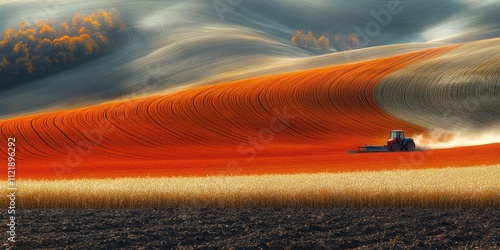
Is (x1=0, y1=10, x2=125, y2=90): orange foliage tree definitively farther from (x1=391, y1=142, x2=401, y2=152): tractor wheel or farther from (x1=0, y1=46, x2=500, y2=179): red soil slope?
(x1=391, y1=142, x2=401, y2=152): tractor wheel

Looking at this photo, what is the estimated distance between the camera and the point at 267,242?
13.0 m

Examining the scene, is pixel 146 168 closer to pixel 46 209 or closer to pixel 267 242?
pixel 46 209

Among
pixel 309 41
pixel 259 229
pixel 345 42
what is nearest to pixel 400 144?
pixel 259 229

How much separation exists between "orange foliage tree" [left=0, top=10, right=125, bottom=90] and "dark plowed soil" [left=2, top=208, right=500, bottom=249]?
71.7 meters

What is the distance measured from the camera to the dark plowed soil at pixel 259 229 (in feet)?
42.1

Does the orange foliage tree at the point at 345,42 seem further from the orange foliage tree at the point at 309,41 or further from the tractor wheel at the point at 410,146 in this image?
the tractor wheel at the point at 410,146

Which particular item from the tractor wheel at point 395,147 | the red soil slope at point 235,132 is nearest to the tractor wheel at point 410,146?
the tractor wheel at point 395,147

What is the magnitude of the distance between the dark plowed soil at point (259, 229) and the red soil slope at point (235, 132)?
Result: 13.6m

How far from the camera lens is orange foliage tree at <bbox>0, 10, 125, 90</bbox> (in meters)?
83.9

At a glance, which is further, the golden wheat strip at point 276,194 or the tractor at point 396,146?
the tractor at point 396,146

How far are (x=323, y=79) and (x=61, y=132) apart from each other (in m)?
23.3

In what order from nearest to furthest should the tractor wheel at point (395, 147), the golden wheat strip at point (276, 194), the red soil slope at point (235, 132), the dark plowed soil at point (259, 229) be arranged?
the dark plowed soil at point (259, 229) → the golden wheat strip at point (276, 194) → the red soil slope at point (235, 132) → the tractor wheel at point (395, 147)

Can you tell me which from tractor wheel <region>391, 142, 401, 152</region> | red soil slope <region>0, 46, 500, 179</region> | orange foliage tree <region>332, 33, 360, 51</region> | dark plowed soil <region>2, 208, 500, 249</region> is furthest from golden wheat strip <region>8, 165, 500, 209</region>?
orange foliage tree <region>332, 33, 360, 51</region>

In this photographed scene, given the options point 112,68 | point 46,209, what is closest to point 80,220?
point 46,209
